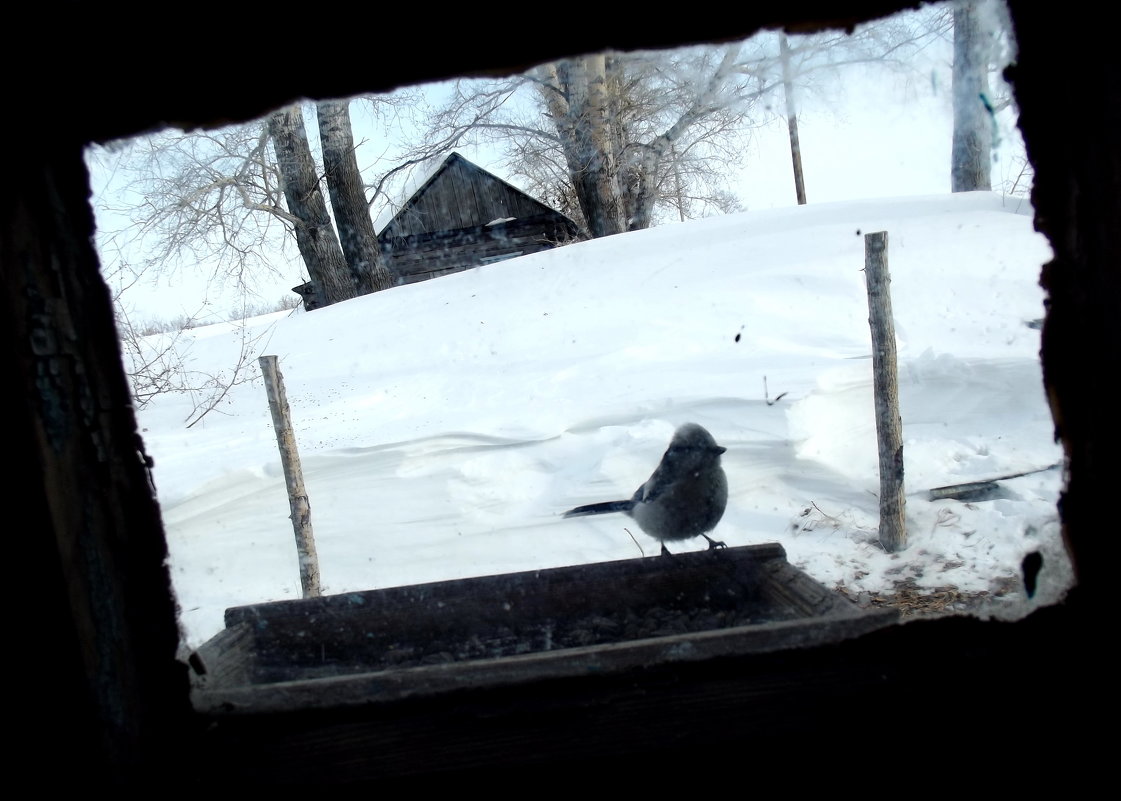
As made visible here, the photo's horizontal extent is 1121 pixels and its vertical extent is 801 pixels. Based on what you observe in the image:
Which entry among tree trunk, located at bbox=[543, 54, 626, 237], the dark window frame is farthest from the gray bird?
tree trunk, located at bbox=[543, 54, 626, 237]

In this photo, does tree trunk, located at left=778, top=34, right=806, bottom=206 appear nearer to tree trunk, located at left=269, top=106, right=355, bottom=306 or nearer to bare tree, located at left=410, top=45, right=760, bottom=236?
bare tree, located at left=410, top=45, right=760, bottom=236

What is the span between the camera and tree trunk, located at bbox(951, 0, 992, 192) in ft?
4.08

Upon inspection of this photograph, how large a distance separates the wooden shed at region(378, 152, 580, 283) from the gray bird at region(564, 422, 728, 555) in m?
12.7

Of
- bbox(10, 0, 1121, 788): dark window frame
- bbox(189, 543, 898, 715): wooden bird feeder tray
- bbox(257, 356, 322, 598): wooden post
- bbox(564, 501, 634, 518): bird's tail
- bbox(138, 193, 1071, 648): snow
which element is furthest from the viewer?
bbox(138, 193, 1071, 648): snow

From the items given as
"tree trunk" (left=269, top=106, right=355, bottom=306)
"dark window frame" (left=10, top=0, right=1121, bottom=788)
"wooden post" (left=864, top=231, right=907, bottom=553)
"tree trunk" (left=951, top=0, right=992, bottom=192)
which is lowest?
"wooden post" (left=864, top=231, right=907, bottom=553)

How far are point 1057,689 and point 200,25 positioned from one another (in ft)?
3.36

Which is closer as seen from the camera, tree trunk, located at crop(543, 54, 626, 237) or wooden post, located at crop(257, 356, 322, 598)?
wooden post, located at crop(257, 356, 322, 598)

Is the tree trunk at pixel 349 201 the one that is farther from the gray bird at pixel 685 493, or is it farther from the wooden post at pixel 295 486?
the gray bird at pixel 685 493

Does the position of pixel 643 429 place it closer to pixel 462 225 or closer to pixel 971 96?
pixel 971 96

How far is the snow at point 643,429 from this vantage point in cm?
501

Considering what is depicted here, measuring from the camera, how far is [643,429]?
Result: 564cm

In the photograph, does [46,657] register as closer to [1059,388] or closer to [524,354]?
[1059,388]

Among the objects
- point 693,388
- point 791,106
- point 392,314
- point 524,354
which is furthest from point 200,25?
point 392,314

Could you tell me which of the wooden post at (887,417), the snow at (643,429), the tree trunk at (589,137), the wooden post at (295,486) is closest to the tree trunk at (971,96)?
the snow at (643,429)
